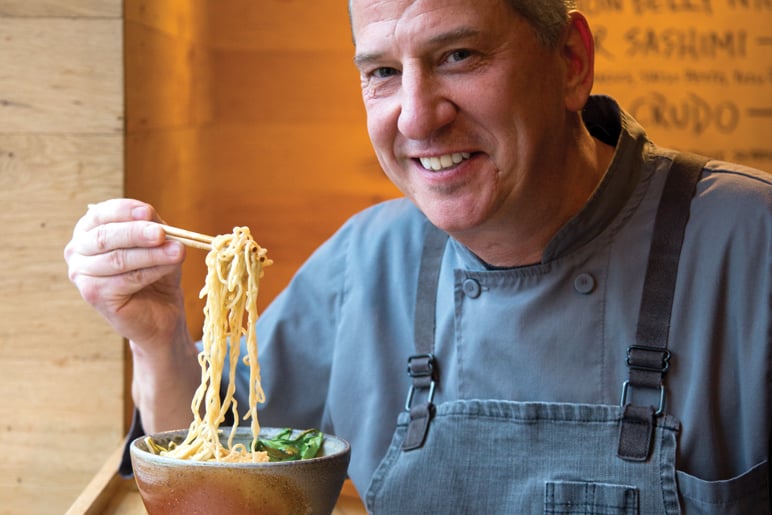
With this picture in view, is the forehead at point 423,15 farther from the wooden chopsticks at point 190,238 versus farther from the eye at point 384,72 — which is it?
the wooden chopsticks at point 190,238

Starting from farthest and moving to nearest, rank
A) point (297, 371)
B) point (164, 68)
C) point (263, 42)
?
point (263, 42) → point (164, 68) → point (297, 371)

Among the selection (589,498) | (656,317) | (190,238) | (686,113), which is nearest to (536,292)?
(656,317)

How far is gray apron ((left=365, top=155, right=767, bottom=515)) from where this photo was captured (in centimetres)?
162

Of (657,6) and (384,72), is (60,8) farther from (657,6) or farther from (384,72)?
(657,6)

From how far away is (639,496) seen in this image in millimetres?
1606

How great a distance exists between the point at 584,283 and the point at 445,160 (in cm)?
32

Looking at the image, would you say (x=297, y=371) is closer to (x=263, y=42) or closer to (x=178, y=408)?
(x=178, y=408)

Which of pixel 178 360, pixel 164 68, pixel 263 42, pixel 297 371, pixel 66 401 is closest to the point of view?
pixel 178 360

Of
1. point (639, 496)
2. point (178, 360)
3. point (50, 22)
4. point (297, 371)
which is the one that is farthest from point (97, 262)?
point (639, 496)

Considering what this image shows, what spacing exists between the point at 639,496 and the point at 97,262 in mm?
911

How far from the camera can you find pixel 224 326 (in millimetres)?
1649

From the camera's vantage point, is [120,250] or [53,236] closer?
[120,250]

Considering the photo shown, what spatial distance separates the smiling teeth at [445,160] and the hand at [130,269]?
42 cm

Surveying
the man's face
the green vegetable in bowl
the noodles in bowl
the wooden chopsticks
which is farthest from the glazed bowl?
the man's face
